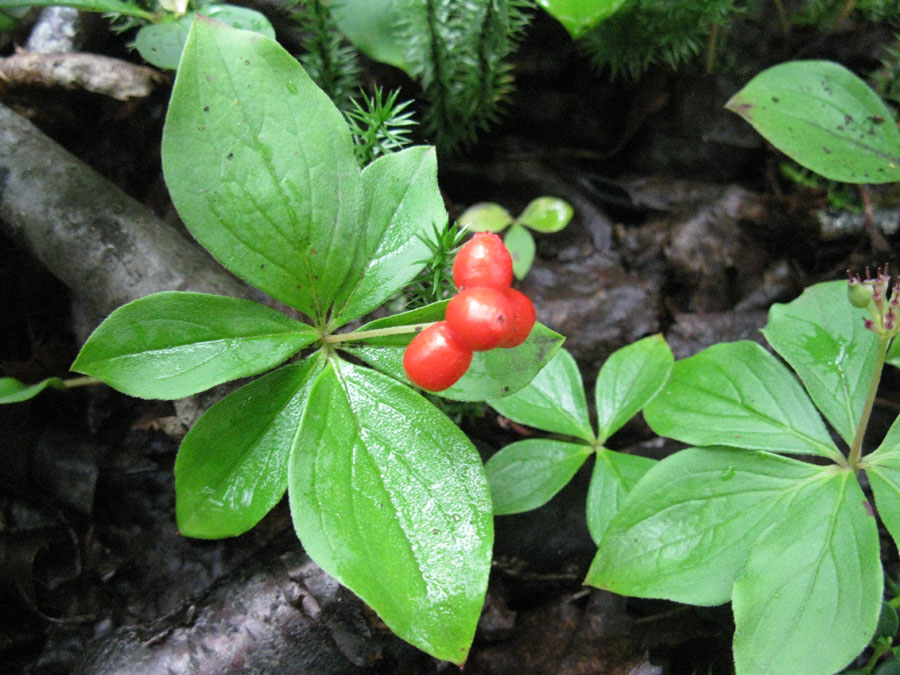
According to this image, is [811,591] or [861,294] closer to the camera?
[861,294]

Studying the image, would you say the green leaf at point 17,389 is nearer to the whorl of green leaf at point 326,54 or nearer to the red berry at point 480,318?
the whorl of green leaf at point 326,54

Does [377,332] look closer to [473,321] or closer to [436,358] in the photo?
[436,358]

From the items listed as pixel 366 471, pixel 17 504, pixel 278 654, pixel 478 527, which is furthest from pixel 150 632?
pixel 478 527

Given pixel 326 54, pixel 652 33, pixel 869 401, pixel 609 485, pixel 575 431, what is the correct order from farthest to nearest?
1. pixel 652 33
2. pixel 326 54
3. pixel 575 431
4. pixel 609 485
5. pixel 869 401

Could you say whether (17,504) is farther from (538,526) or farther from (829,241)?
(829,241)

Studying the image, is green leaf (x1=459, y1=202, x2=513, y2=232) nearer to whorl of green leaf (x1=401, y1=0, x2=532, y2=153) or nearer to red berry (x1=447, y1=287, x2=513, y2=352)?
whorl of green leaf (x1=401, y1=0, x2=532, y2=153)

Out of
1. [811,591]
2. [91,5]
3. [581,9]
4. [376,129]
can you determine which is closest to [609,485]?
[811,591]

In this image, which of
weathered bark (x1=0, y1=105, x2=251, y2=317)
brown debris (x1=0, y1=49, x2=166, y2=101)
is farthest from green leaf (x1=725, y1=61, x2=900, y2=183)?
brown debris (x1=0, y1=49, x2=166, y2=101)

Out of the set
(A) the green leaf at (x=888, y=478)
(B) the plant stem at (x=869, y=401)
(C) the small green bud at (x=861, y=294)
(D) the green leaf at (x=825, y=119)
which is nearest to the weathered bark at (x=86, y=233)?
(C) the small green bud at (x=861, y=294)
